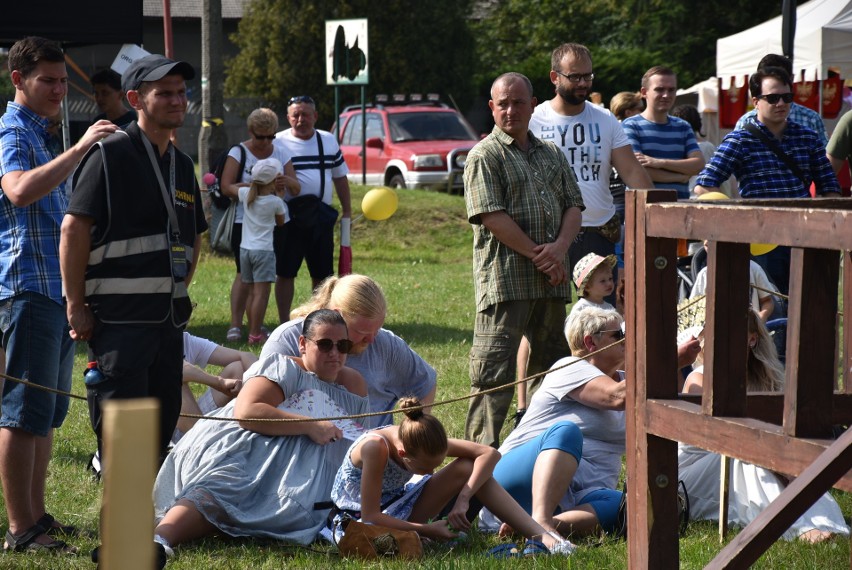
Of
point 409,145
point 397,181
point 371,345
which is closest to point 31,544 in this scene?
point 371,345

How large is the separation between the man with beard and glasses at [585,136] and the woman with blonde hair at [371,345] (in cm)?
165

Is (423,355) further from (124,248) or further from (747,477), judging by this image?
(124,248)

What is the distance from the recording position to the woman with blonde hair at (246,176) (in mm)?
9430

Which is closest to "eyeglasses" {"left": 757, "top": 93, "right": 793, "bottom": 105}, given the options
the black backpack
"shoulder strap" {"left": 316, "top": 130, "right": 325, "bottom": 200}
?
"shoulder strap" {"left": 316, "top": 130, "right": 325, "bottom": 200}

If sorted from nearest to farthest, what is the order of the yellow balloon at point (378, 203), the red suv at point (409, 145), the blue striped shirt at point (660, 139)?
1. the blue striped shirt at point (660, 139)
2. the yellow balloon at point (378, 203)
3. the red suv at point (409, 145)

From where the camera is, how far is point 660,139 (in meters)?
8.04

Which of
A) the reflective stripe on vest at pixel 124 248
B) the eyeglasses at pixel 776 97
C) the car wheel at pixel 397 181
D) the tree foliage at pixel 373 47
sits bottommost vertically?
the reflective stripe on vest at pixel 124 248

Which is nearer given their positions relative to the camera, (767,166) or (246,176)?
(767,166)

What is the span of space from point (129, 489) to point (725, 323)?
2.16 metres

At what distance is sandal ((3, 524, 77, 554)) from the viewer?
442 cm

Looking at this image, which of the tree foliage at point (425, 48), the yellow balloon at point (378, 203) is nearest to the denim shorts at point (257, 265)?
the yellow balloon at point (378, 203)

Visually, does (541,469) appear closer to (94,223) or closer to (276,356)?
(276,356)

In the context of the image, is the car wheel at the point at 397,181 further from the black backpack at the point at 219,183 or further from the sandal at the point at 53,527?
the sandal at the point at 53,527

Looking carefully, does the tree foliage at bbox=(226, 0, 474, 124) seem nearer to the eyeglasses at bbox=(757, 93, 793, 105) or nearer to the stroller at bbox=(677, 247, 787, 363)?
the stroller at bbox=(677, 247, 787, 363)
